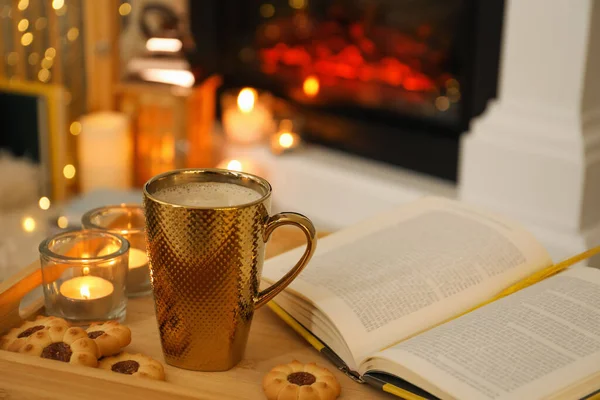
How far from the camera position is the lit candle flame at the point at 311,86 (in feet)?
7.58

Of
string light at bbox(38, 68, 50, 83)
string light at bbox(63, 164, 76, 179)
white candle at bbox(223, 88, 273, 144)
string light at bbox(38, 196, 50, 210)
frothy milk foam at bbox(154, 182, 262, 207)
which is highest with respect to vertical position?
frothy milk foam at bbox(154, 182, 262, 207)

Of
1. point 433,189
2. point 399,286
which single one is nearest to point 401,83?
point 433,189

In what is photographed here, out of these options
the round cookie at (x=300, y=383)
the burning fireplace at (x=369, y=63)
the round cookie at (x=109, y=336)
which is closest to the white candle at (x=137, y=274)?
the round cookie at (x=109, y=336)

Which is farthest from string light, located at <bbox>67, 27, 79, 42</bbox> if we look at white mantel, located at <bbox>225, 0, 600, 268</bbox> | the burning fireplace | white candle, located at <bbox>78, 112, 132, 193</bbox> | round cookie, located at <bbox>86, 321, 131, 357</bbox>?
round cookie, located at <bbox>86, 321, 131, 357</bbox>

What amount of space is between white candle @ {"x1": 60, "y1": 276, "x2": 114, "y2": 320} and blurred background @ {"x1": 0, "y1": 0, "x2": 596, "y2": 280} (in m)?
1.15

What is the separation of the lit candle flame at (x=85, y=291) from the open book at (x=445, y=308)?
0.18 m

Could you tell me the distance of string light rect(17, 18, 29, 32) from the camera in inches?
88.4

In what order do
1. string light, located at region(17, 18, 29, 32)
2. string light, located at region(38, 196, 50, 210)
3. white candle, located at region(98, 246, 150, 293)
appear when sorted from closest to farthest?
white candle, located at region(98, 246, 150, 293) → string light, located at region(38, 196, 50, 210) → string light, located at region(17, 18, 29, 32)

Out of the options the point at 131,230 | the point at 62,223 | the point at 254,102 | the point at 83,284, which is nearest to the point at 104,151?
the point at 254,102

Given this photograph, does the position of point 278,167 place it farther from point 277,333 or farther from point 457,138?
point 277,333

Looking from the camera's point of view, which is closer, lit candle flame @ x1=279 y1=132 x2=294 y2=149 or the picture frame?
the picture frame

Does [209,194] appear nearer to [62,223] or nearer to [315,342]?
[315,342]

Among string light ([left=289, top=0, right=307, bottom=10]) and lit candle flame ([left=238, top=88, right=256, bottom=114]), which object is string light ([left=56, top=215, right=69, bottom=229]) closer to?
lit candle flame ([left=238, top=88, right=256, bottom=114])

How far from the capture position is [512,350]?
2.21 feet
